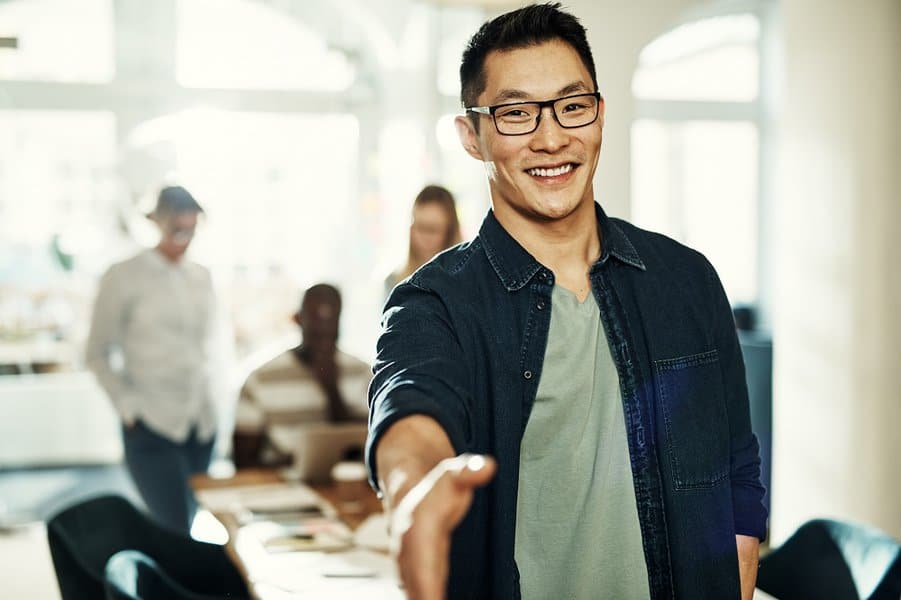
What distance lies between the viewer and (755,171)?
8.39 m

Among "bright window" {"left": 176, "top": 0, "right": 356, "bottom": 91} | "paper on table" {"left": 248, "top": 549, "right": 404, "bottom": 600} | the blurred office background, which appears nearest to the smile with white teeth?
"paper on table" {"left": 248, "top": 549, "right": 404, "bottom": 600}

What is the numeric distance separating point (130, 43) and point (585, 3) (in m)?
3.57

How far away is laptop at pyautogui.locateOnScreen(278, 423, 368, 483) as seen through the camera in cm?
372

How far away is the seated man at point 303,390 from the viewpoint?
13.3ft

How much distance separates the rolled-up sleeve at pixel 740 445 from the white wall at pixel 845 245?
3.26 m

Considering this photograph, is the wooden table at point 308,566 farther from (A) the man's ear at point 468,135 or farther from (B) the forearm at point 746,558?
(A) the man's ear at point 468,135

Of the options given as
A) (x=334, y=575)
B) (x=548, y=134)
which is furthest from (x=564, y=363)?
(x=334, y=575)

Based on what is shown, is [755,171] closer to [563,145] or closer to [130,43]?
[130,43]

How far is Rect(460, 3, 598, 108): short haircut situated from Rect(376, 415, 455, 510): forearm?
666mm

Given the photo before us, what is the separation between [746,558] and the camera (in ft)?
5.62

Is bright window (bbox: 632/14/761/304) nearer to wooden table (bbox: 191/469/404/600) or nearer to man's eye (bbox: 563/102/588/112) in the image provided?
wooden table (bbox: 191/469/404/600)

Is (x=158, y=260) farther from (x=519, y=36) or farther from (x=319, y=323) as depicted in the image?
(x=519, y=36)

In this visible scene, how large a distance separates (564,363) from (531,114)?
0.38 m

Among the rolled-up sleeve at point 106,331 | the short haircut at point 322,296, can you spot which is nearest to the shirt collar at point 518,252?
the short haircut at point 322,296
